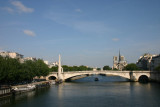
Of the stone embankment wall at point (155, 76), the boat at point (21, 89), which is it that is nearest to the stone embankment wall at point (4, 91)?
the boat at point (21, 89)

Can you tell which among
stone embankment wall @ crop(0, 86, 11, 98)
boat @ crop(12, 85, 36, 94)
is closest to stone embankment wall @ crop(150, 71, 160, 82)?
boat @ crop(12, 85, 36, 94)

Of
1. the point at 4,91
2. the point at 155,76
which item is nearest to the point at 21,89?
the point at 4,91

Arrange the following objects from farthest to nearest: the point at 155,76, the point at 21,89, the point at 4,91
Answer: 1. the point at 155,76
2. the point at 21,89
3. the point at 4,91

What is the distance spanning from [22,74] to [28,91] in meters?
4.76

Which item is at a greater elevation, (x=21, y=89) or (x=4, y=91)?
(x=4, y=91)

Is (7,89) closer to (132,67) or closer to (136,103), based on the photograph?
(136,103)

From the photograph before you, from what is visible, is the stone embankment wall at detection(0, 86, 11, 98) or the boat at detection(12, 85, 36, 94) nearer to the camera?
the stone embankment wall at detection(0, 86, 11, 98)

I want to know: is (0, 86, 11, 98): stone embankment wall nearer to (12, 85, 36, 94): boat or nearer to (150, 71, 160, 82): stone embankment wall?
(12, 85, 36, 94): boat

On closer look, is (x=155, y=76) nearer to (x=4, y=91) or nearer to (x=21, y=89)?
(x=21, y=89)

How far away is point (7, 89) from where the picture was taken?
116 ft

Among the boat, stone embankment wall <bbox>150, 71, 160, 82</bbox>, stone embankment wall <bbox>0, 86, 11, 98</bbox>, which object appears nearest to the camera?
stone embankment wall <bbox>0, 86, 11, 98</bbox>

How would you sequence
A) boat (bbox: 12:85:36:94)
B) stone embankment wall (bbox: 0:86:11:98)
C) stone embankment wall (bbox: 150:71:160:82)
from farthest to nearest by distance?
stone embankment wall (bbox: 150:71:160:82) → boat (bbox: 12:85:36:94) → stone embankment wall (bbox: 0:86:11:98)

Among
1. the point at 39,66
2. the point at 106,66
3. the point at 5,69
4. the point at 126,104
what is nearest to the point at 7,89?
the point at 5,69

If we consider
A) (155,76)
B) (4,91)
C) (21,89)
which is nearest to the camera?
(4,91)
